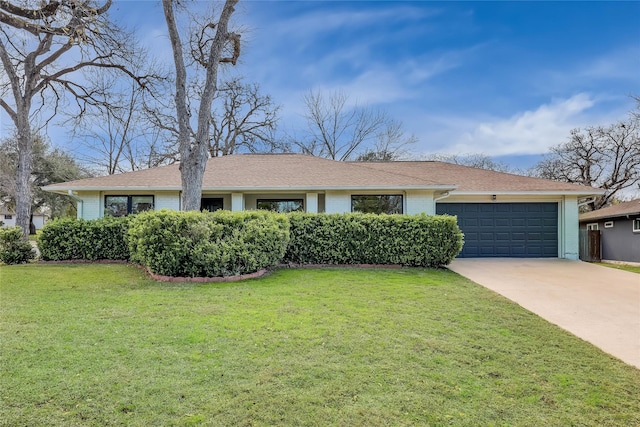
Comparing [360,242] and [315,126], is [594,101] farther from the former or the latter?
[315,126]

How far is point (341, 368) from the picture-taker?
332cm

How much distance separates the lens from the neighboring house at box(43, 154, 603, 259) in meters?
12.4

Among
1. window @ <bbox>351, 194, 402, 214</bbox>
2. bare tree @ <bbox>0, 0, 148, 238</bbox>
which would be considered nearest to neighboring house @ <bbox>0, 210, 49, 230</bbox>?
bare tree @ <bbox>0, 0, 148, 238</bbox>

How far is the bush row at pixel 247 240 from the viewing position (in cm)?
764

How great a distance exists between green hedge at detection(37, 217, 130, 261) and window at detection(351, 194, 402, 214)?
7530 millimetres

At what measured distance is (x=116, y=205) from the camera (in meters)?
13.2

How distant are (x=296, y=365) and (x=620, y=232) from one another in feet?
54.6

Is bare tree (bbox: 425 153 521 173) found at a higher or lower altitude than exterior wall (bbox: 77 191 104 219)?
higher

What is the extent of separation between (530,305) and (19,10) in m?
12.1

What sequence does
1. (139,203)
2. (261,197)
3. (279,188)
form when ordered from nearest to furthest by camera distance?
(279,188) → (139,203) → (261,197)

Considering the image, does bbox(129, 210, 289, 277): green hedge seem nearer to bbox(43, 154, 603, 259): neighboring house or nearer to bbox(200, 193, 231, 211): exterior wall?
bbox(43, 154, 603, 259): neighboring house

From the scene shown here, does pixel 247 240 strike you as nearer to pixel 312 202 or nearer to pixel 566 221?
pixel 312 202

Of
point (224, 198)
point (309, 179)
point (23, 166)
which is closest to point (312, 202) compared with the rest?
point (309, 179)

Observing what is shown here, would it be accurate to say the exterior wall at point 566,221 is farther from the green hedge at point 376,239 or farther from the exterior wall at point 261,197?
the exterior wall at point 261,197
